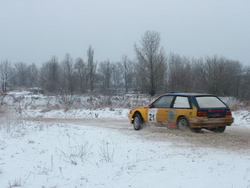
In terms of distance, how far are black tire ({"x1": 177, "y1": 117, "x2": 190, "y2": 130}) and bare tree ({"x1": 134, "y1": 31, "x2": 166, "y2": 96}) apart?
33.8 metres

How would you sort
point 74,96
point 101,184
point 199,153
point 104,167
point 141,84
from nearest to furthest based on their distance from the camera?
1. point 101,184
2. point 104,167
3. point 199,153
4. point 74,96
5. point 141,84

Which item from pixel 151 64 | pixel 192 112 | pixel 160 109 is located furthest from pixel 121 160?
pixel 151 64

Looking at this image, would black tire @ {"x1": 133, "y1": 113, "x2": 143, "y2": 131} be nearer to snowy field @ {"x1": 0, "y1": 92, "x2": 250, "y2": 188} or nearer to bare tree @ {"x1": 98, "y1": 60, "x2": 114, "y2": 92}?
snowy field @ {"x1": 0, "y1": 92, "x2": 250, "y2": 188}

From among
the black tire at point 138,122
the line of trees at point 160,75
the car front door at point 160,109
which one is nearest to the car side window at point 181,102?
the car front door at point 160,109

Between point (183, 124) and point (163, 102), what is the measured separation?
4.60ft

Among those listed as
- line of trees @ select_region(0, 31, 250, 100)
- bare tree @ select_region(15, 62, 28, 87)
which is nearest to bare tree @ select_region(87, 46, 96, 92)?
line of trees @ select_region(0, 31, 250, 100)

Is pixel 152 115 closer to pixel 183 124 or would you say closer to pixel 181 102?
pixel 181 102

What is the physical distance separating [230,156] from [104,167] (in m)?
2.83

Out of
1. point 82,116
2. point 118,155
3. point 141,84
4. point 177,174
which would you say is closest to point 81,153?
point 118,155

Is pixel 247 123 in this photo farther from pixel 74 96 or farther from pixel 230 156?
pixel 74 96

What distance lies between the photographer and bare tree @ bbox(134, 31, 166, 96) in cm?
4356

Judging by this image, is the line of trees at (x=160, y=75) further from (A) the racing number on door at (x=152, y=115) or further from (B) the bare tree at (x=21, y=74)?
(B) the bare tree at (x=21, y=74)

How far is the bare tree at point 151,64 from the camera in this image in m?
43.6

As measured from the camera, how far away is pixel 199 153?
654 cm
